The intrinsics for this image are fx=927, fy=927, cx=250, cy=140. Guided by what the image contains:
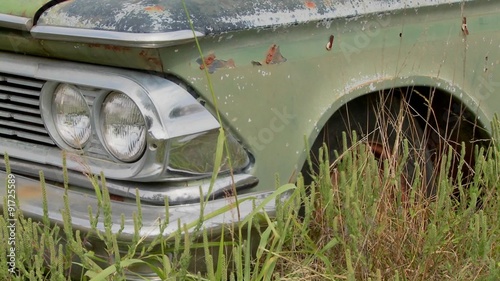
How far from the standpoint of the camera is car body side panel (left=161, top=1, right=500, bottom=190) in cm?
238

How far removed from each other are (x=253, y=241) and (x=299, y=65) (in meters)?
0.49

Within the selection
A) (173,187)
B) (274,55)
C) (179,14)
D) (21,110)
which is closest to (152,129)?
(173,187)

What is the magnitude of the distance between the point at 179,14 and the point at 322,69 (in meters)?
0.50

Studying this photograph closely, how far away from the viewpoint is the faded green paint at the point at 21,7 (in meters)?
2.42

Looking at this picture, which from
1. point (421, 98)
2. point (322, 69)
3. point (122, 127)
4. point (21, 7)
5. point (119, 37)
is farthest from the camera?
point (421, 98)

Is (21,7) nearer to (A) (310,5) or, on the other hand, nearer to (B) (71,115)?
(B) (71,115)

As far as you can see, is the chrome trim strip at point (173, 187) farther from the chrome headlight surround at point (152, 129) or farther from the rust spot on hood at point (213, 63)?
the rust spot on hood at point (213, 63)

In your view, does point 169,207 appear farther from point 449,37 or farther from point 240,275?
point 449,37

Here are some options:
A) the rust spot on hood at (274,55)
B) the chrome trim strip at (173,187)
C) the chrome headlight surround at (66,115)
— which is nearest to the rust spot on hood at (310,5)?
the rust spot on hood at (274,55)

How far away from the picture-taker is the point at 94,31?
2.28 meters

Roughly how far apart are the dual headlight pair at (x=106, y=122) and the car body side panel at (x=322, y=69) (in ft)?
0.53

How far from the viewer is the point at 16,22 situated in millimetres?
2416

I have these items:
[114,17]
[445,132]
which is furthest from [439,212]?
[114,17]

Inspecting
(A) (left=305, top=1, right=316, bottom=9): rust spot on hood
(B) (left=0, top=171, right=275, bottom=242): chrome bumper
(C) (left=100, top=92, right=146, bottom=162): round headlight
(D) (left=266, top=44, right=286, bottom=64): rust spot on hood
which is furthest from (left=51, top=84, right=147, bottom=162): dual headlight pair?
(A) (left=305, top=1, right=316, bottom=9): rust spot on hood
